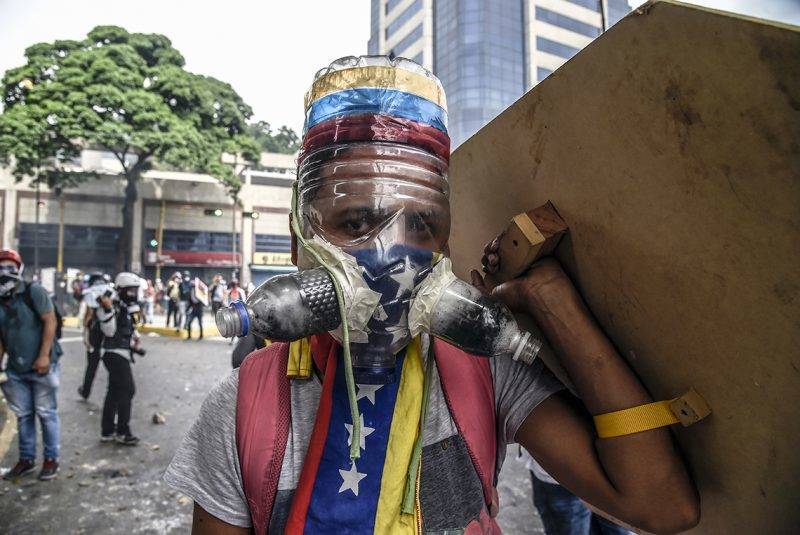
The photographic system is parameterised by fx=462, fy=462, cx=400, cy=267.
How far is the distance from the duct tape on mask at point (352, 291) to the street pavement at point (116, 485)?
333cm

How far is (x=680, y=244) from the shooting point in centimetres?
90

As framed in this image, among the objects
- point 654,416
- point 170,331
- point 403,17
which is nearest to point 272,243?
point 170,331

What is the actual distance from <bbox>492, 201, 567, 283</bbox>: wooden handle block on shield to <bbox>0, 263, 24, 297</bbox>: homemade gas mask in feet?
17.5

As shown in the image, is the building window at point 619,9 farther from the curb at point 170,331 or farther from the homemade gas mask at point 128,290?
the curb at point 170,331

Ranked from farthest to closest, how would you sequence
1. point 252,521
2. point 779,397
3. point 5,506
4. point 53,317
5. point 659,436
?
point 53,317 → point 5,506 → point 252,521 → point 659,436 → point 779,397

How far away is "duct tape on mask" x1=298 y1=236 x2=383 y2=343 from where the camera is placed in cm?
103

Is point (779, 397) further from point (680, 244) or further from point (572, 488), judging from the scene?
point (572, 488)

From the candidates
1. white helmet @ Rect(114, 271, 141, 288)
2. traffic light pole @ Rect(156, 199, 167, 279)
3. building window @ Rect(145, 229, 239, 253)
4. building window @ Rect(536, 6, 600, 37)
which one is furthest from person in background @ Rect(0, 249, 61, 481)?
building window @ Rect(536, 6, 600, 37)

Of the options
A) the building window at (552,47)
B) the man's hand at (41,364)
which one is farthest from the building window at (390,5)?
the man's hand at (41,364)

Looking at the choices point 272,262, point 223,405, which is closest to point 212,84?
point 272,262

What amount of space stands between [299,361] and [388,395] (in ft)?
0.79

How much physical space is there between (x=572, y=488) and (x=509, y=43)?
120 ft

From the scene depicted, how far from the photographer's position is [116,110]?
22.3 meters

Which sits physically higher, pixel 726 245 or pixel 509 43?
pixel 509 43
